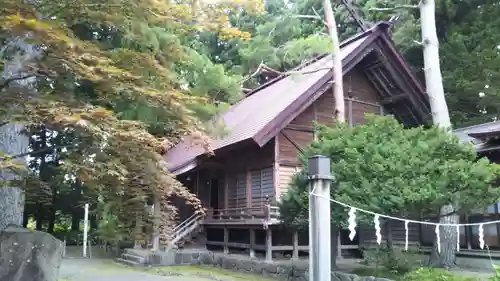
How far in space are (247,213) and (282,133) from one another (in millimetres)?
2871

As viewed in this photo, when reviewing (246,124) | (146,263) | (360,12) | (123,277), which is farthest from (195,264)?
(360,12)

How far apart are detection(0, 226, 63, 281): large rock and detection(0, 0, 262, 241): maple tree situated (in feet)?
3.34

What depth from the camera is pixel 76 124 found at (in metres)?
4.45

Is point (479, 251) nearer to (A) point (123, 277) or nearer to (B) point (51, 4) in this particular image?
(A) point (123, 277)

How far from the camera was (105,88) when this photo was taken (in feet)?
17.3

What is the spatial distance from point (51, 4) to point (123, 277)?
9.06 m

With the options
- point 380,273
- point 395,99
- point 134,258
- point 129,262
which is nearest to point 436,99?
point 395,99

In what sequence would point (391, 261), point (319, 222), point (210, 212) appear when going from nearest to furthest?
point (319, 222) → point (391, 261) → point (210, 212)

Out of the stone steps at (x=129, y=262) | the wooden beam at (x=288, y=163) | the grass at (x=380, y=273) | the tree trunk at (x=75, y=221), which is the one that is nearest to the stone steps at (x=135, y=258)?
the stone steps at (x=129, y=262)

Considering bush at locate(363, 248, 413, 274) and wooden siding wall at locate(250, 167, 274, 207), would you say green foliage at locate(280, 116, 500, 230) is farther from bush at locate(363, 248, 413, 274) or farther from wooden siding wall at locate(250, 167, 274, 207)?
wooden siding wall at locate(250, 167, 274, 207)

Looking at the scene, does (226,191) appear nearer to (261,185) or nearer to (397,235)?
(261,185)

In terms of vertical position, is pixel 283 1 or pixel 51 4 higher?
pixel 283 1

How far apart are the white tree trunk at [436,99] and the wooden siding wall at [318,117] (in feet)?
11.7

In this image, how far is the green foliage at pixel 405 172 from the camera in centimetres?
809
